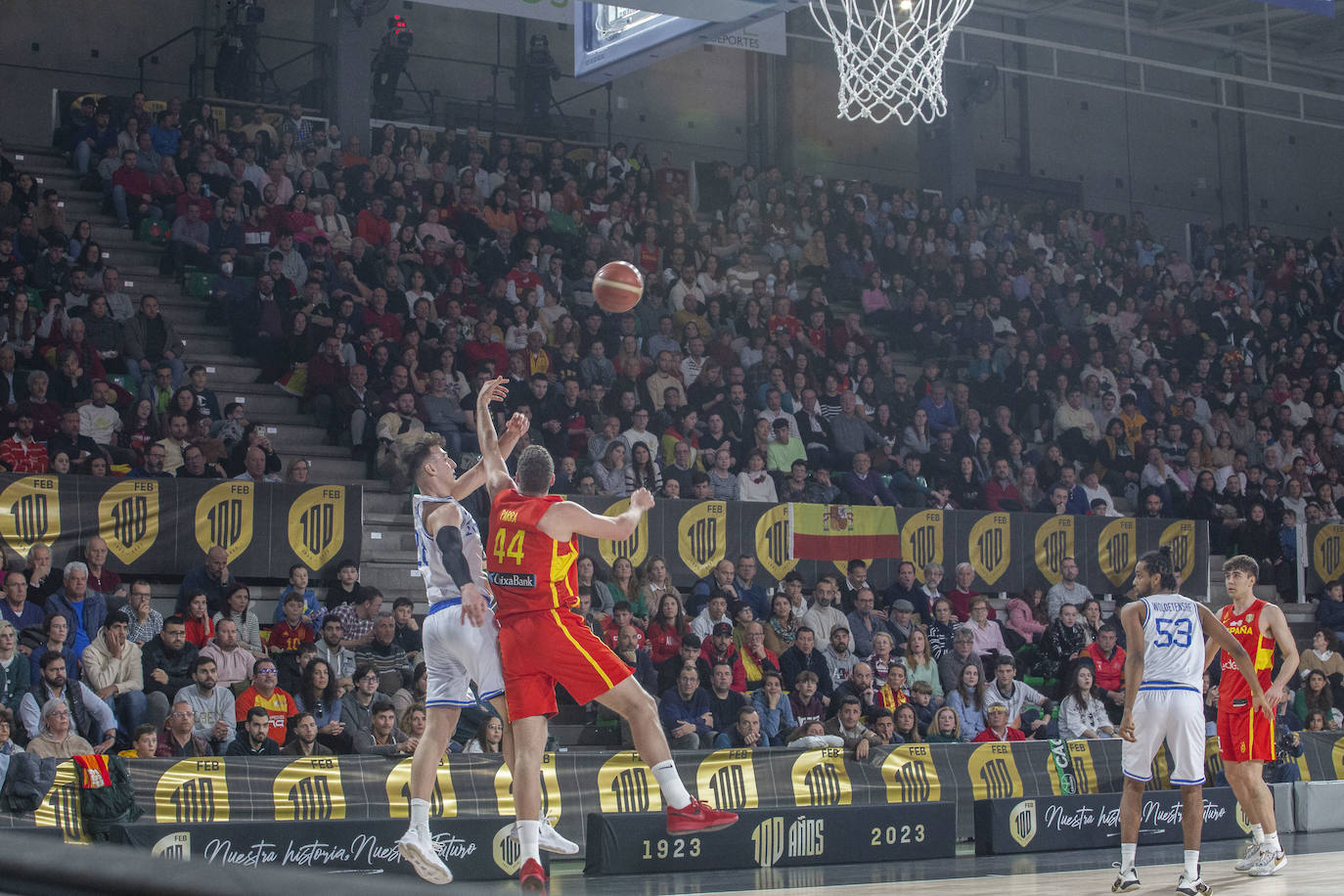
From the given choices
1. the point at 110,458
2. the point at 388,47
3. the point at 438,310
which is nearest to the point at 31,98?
the point at 388,47

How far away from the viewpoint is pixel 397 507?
46.2 ft

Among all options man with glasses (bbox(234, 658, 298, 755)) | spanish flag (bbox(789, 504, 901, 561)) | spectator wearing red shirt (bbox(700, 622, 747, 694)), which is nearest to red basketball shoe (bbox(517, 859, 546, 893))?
man with glasses (bbox(234, 658, 298, 755))

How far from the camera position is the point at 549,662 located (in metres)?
6.72

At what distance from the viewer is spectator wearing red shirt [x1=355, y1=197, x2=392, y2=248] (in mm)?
17016

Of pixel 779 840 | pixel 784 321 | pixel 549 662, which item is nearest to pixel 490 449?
pixel 549 662

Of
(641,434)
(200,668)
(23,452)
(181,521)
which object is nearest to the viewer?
(200,668)

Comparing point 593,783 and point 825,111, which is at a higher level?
point 825,111

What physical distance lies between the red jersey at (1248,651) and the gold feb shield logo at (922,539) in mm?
5576

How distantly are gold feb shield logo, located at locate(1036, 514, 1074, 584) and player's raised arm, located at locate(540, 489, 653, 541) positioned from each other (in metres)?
10.5

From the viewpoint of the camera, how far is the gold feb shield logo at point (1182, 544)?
55.2 ft

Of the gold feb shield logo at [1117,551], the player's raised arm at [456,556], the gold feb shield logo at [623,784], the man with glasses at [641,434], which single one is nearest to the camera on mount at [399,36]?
the man with glasses at [641,434]

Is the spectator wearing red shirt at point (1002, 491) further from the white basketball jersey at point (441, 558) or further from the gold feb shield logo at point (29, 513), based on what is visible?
the white basketball jersey at point (441, 558)

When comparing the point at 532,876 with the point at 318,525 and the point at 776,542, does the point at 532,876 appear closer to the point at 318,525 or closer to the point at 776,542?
the point at 318,525

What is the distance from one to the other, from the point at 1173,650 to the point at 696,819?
313 cm
